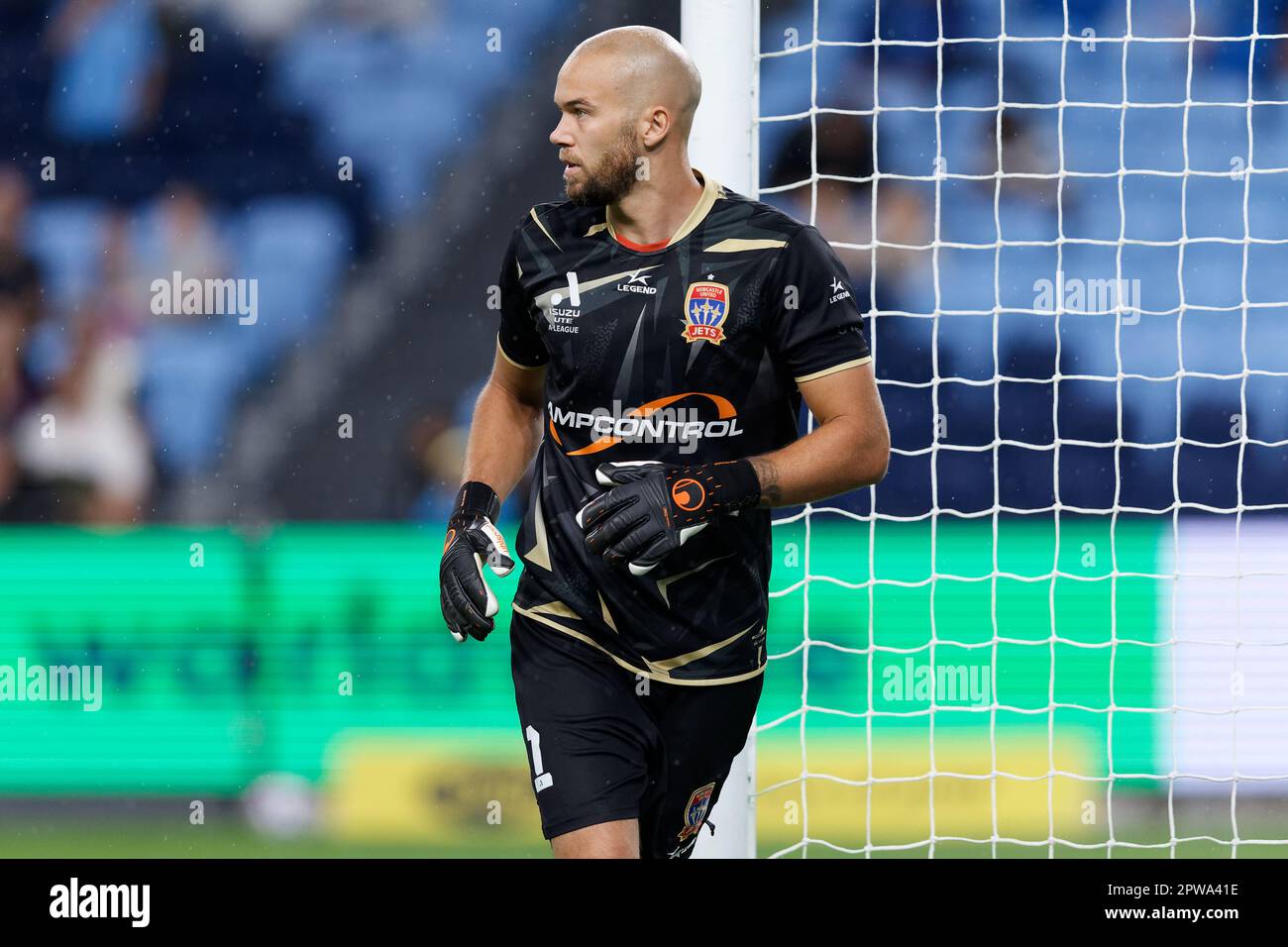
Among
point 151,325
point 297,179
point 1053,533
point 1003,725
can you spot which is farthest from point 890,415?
point 151,325

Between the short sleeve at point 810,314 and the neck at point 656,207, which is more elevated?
the neck at point 656,207

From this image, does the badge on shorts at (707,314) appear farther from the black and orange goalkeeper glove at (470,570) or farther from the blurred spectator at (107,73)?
the blurred spectator at (107,73)

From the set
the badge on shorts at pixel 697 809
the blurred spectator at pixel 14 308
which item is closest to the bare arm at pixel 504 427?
the badge on shorts at pixel 697 809

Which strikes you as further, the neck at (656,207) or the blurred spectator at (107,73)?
the blurred spectator at (107,73)

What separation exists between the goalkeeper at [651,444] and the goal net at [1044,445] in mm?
2003

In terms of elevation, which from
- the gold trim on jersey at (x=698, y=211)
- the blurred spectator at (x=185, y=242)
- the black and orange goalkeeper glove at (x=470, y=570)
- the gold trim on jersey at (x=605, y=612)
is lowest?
the gold trim on jersey at (x=605, y=612)

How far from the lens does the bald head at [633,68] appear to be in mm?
2299

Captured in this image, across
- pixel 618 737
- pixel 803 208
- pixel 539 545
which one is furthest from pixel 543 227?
pixel 803 208

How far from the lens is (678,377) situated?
2338 mm

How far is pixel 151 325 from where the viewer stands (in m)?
4.81

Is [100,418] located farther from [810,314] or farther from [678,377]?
[810,314]

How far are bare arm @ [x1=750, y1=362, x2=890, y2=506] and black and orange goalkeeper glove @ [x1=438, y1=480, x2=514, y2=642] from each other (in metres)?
0.45

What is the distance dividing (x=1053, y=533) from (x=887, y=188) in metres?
1.24

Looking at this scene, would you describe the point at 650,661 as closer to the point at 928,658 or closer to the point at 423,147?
the point at 928,658
